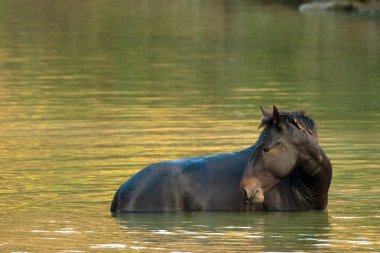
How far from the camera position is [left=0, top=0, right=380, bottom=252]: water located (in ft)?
45.1

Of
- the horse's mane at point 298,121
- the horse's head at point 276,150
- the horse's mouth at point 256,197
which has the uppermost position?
the horse's mane at point 298,121

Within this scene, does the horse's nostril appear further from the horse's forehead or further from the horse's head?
the horse's forehead

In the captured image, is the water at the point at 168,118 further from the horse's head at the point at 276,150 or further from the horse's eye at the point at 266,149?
the horse's eye at the point at 266,149

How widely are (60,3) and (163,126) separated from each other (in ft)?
188

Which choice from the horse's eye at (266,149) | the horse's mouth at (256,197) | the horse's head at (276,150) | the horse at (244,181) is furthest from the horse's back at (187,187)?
the horse's eye at (266,149)

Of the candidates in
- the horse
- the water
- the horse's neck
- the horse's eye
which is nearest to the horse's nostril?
the horse

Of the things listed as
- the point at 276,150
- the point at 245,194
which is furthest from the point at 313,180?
the point at 245,194

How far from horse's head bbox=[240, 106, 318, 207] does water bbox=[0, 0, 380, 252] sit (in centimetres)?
43

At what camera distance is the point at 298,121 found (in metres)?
14.0

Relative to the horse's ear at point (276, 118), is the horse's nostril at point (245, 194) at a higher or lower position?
lower

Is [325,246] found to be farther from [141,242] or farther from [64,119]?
[64,119]

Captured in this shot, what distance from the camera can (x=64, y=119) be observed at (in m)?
24.0

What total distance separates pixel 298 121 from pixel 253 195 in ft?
2.79

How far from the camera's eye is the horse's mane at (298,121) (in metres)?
14.0
